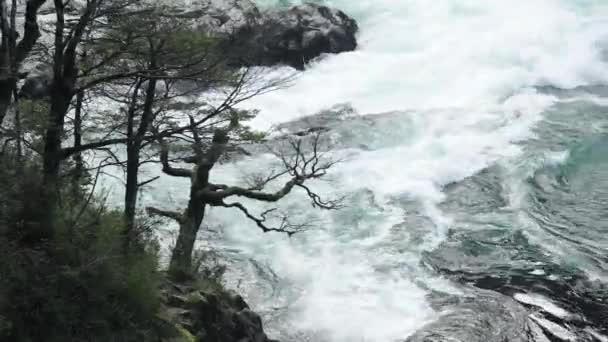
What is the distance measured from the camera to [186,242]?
37.6 feet

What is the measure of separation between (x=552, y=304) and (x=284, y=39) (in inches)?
631

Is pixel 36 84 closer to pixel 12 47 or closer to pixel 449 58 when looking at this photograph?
pixel 12 47

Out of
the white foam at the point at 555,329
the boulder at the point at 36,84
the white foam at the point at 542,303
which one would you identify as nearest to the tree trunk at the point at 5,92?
the white foam at the point at 555,329

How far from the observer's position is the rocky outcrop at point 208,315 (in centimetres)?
950

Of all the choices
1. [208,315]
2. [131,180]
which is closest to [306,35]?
[131,180]

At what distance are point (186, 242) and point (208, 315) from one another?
1.79m

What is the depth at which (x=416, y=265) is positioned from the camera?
1457 centimetres

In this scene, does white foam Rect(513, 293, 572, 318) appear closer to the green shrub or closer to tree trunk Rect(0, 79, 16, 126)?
the green shrub

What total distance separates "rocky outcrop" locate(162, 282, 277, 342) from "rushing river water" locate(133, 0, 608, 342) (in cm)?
179

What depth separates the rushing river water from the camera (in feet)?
42.5

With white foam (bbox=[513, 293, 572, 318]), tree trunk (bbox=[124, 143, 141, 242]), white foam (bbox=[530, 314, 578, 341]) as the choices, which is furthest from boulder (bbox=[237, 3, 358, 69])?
white foam (bbox=[530, 314, 578, 341])

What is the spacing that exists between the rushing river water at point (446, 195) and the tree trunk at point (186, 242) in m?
2.31

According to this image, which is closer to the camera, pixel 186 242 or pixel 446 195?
pixel 186 242

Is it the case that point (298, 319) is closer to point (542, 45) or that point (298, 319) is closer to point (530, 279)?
point (530, 279)
